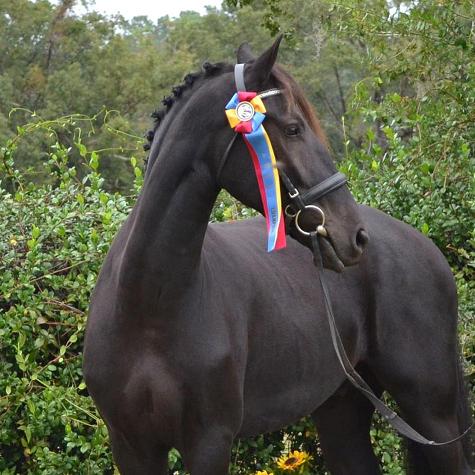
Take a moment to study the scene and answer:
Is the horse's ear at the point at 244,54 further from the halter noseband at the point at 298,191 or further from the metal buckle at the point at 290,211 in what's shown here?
the metal buckle at the point at 290,211

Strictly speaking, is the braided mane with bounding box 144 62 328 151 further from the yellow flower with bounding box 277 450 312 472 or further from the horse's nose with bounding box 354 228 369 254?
the yellow flower with bounding box 277 450 312 472

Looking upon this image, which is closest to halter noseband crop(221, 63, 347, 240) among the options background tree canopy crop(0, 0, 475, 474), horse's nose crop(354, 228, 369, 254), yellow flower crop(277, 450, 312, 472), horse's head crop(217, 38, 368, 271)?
horse's head crop(217, 38, 368, 271)

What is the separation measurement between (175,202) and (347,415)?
195cm

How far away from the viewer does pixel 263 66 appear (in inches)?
130

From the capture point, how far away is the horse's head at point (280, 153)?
129 inches

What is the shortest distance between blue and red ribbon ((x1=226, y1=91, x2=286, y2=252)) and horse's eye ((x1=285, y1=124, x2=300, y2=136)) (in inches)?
3.0

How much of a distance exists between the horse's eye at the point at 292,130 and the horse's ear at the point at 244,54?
35cm

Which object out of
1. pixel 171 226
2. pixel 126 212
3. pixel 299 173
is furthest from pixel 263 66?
pixel 126 212

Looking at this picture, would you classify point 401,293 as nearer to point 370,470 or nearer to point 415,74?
point 370,470

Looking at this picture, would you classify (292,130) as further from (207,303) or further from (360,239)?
(207,303)

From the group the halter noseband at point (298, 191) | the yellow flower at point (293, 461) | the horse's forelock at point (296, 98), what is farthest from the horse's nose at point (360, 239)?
the yellow flower at point (293, 461)

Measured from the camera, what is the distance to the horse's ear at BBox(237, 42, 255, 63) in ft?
11.5

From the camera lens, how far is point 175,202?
11.1ft

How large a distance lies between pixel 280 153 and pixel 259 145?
8 cm
